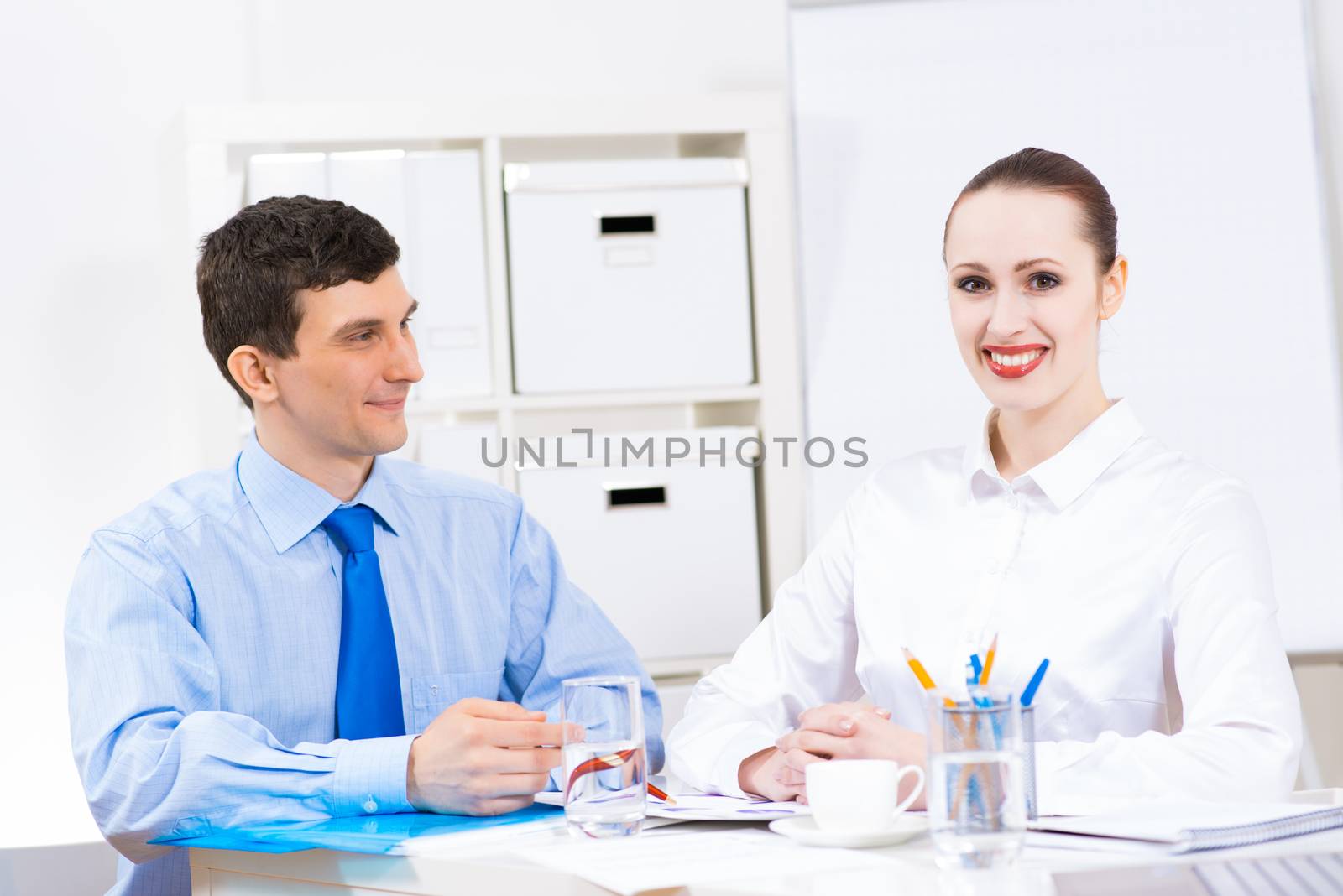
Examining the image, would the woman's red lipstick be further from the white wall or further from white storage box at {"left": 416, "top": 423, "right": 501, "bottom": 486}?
the white wall

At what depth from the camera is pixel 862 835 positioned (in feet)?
3.51

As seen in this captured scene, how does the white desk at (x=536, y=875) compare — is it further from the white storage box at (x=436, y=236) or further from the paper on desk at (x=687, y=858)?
the white storage box at (x=436, y=236)

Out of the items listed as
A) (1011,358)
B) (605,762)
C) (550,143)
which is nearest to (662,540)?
(550,143)

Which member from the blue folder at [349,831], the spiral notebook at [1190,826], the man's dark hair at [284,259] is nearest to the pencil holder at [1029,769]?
the spiral notebook at [1190,826]

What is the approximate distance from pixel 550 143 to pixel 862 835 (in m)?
1.78

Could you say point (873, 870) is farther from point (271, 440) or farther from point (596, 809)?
point (271, 440)

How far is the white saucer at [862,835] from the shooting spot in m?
1.07

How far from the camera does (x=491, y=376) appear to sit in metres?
2.45

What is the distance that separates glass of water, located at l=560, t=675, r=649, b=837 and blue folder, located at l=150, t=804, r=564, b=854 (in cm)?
13

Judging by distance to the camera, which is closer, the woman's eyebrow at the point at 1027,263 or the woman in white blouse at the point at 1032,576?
the woman in white blouse at the point at 1032,576

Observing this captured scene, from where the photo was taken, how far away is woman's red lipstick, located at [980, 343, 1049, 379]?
1530 mm

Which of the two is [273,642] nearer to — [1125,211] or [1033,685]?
[1033,685]

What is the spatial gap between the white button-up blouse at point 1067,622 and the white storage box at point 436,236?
3.08 ft

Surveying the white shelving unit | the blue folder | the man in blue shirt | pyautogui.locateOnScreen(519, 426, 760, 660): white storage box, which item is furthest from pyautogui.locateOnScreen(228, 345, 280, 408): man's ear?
pyautogui.locateOnScreen(519, 426, 760, 660): white storage box
